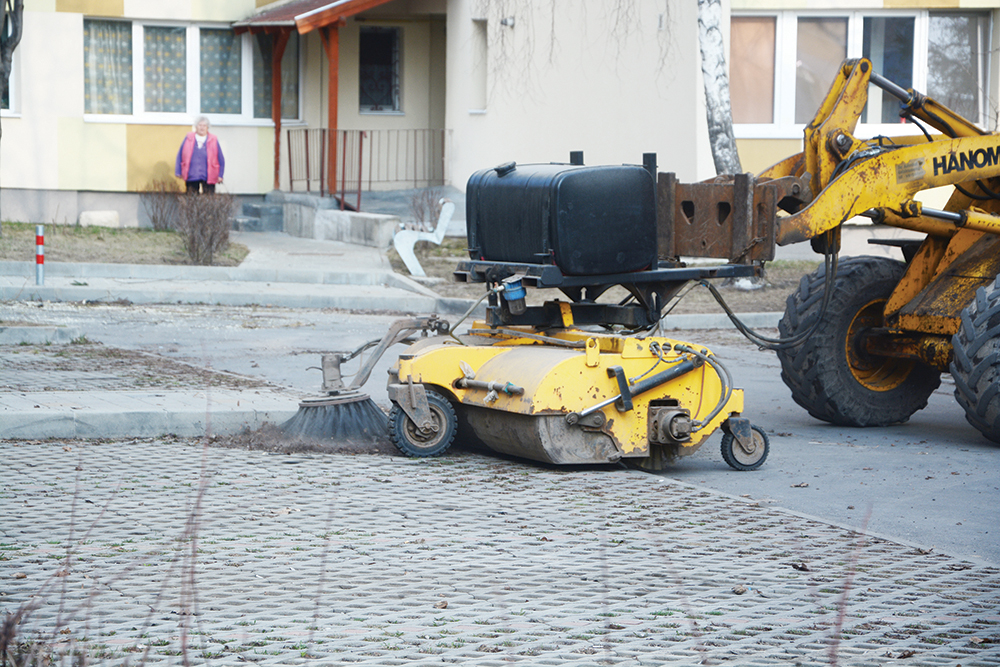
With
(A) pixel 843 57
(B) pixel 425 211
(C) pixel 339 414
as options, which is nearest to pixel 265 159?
(B) pixel 425 211

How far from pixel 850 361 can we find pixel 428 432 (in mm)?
3479

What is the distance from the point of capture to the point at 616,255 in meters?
7.49

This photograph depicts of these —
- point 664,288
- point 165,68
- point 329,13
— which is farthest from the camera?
point 165,68

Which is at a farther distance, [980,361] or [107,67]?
[107,67]

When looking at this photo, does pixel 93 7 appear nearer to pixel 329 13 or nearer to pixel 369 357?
pixel 329 13

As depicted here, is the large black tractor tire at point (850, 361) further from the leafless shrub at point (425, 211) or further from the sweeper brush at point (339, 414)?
the leafless shrub at point (425, 211)

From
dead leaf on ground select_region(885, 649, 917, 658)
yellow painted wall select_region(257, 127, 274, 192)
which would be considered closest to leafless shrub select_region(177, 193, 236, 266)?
yellow painted wall select_region(257, 127, 274, 192)

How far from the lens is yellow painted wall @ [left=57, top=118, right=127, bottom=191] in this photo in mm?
24844

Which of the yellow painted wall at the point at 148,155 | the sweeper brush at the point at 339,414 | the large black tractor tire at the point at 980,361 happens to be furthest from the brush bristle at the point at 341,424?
the yellow painted wall at the point at 148,155

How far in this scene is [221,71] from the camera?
26.0 m

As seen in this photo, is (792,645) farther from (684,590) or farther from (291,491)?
(291,491)

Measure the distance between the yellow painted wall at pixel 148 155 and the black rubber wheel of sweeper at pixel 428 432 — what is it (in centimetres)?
1863

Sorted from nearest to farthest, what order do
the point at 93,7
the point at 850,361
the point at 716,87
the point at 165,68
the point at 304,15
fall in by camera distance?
the point at 850,361
the point at 716,87
the point at 304,15
the point at 93,7
the point at 165,68

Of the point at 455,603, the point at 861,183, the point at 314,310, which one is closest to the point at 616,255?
the point at 861,183
